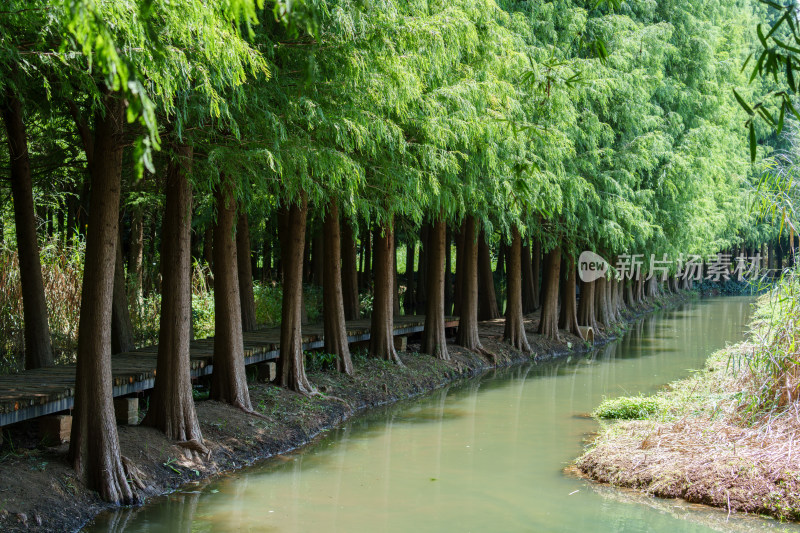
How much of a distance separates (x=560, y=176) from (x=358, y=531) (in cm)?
1044

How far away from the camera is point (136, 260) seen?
19547mm

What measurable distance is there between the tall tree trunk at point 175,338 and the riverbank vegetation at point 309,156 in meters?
0.03

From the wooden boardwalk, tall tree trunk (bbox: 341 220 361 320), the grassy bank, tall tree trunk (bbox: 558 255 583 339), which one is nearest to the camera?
the wooden boardwalk

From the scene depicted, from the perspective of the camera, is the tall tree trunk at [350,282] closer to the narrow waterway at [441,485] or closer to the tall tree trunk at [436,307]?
the tall tree trunk at [436,307]

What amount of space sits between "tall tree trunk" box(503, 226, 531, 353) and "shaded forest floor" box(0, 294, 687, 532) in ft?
7.18

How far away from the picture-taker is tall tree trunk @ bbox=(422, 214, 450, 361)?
58.3 ft

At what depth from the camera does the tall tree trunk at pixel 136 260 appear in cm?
1678

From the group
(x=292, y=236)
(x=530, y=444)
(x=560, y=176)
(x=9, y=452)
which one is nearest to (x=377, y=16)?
(x=292, y=236)

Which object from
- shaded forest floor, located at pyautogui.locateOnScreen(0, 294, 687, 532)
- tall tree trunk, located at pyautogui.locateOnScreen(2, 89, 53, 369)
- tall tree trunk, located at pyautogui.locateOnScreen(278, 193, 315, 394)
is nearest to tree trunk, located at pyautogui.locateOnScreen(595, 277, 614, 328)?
shaded forest floor, located at pyautogui.locateOnScreen(0, 294, 687, 532)

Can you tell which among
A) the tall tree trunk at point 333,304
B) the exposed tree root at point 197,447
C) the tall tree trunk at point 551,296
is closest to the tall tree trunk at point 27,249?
the exposed tree root at point 197,447

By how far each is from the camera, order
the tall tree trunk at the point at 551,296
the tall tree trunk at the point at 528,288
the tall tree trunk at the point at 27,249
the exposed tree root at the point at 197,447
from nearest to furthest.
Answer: the exposed tree root at the point at 197,447 → the tall tree trunk at the point at 27,249 → the tall tree trunk at the point at 551,296 → the tall tree trunk at the point at 528,288

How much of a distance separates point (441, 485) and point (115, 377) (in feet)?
13.7

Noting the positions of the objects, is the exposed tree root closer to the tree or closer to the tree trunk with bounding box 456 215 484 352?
the tree

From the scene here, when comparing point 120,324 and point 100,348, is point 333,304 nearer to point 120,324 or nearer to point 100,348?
point 120,324
